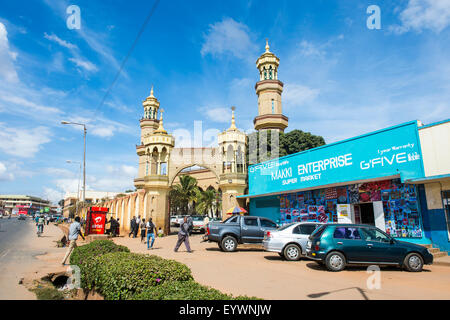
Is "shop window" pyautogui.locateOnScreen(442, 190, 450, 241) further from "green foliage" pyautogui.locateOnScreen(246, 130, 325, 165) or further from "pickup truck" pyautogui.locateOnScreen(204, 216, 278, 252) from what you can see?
"green foliage" pyautogui.locateOnScreen(246, 130, 325, 165)

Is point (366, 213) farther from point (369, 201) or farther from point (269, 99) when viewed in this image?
point (269, 99)

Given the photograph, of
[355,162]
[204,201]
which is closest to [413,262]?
[355,162]

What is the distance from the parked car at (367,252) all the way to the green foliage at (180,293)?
17.4ft

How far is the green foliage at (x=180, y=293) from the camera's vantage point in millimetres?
4117

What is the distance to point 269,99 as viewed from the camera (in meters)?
46.2

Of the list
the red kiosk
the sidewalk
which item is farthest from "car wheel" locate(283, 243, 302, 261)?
the red kiosk

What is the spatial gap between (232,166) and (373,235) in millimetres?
16675

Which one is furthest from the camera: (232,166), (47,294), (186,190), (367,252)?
(186,190)

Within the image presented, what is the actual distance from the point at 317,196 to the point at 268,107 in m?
31.3

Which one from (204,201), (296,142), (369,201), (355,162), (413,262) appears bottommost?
(413,262)

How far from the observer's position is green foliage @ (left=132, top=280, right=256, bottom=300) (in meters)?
4.12

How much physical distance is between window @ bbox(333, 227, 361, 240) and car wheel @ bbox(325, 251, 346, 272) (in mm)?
532

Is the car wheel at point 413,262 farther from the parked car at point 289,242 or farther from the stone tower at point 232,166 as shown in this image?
the stone tower at point 232,166

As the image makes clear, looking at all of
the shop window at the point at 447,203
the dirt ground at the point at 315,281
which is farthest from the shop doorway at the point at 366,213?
the dirt ground at the point at 315,281
